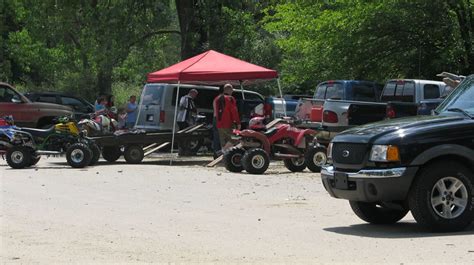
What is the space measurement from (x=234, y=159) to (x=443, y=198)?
29.1 feet

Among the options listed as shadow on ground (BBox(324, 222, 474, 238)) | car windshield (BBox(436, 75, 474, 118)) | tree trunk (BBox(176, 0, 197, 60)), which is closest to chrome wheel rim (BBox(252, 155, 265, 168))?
car windshield (BBox(436, 75, 474, 118))

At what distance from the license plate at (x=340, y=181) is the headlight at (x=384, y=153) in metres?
0.41

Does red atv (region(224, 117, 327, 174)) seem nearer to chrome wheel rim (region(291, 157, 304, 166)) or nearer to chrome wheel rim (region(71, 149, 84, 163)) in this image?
chrome wheel rim (region(291, 157, 304, 166))

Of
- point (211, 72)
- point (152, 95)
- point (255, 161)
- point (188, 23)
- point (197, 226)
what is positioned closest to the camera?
point (197, 226)

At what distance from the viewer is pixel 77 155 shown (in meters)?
19.1

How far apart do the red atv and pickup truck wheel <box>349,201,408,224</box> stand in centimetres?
701

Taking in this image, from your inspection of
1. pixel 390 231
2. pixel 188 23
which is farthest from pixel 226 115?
pixel 390 231

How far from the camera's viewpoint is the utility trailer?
20.5m

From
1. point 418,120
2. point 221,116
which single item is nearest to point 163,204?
point 418,120

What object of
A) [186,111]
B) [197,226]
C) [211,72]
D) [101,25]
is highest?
[101,25]

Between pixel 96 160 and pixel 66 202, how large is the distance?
7.21m

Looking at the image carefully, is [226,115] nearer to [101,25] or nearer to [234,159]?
[234,159]

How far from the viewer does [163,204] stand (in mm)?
12516

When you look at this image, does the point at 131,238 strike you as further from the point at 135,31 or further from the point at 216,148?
the point at 135,31
